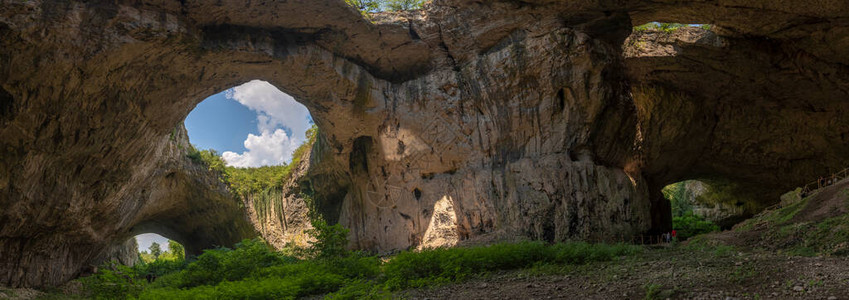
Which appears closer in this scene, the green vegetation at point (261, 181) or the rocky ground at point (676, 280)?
the rocky ground at point (676, 280)

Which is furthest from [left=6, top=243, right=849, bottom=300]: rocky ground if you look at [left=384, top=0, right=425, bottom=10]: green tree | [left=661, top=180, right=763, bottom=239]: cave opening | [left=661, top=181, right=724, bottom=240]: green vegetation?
[left=661, top=180, right=763, bottom=239]: cave opening

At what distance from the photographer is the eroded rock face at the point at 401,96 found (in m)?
11.9

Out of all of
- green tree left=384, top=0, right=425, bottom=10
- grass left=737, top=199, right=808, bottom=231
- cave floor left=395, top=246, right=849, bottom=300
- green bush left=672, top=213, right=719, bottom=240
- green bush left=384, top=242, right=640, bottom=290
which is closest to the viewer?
cave floor left=395, top=246, right=849, bottom=300

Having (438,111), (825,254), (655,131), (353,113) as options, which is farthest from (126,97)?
(655,131)

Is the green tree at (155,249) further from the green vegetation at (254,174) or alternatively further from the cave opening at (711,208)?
the cave opening at (711,208)

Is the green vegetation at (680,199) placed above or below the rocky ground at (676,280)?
below

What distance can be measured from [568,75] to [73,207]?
1427cm

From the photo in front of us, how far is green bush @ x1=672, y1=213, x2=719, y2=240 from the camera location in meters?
26.5

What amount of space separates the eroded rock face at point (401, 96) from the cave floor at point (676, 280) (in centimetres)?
450

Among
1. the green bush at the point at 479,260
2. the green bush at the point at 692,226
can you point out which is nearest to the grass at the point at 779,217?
the green bush at the point at 479,260

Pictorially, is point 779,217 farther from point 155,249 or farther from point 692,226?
point 155,249

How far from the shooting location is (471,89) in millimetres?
15570

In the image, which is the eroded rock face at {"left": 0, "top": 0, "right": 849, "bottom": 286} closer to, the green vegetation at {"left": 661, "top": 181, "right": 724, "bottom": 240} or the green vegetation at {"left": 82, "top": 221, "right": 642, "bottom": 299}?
the green vegetation at {"left": 82, "top": 221, "right": 642, "bottom": 299}

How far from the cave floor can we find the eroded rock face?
14.8ft
